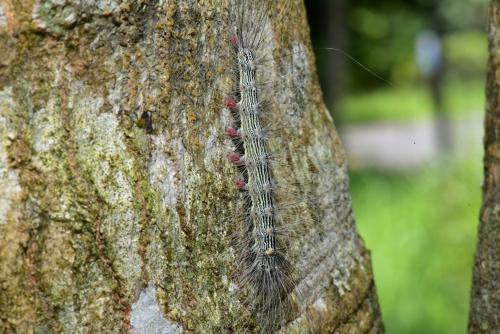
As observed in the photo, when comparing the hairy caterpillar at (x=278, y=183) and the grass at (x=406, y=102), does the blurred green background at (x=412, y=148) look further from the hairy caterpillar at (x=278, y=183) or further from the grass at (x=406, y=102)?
the hairy caterpillar at (x=278, y=183)

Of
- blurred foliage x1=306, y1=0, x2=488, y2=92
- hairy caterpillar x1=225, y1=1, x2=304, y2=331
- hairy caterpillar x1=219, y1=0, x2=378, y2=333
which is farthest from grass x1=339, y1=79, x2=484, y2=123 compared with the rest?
hairy caterpillar x1=225, y1=1, x2=304, y2=331

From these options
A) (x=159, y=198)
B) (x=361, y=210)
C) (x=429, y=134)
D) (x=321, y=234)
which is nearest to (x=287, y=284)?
(x=321, y=234)

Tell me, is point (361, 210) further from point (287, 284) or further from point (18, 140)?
point (18, 140)

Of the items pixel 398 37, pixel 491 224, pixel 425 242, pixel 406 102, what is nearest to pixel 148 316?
pixel 491 224

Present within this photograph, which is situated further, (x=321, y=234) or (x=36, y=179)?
(x=321, y=234)

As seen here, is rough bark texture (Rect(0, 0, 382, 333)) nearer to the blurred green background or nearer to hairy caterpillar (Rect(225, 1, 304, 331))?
hairy caterpillar (Rect(225, 1, 304, 331))

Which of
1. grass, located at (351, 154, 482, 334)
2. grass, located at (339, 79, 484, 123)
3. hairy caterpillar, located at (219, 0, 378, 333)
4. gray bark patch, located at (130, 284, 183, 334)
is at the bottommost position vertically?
grass, located at (351, 154, 482, 334)
